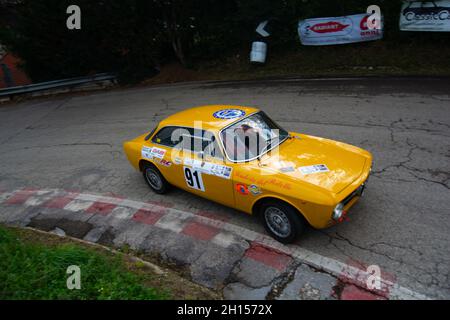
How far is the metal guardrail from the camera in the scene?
665 inches

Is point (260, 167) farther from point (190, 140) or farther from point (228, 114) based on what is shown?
point (190, 140)

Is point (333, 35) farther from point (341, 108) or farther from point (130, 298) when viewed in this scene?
point (130, 298)

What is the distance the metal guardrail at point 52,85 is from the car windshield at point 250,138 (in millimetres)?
14021

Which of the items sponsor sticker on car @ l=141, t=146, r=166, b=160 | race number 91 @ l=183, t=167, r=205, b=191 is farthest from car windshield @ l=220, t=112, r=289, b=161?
sponsor sticker on car @ l=141, t=146, r=166, b=160

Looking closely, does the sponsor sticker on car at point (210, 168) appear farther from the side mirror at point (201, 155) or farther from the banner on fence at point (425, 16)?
the banner on fence at point (425, 16)

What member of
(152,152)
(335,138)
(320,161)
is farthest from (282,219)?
(335,138)

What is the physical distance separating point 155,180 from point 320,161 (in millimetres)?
3131

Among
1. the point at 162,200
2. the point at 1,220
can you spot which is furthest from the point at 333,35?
the point at 1,220

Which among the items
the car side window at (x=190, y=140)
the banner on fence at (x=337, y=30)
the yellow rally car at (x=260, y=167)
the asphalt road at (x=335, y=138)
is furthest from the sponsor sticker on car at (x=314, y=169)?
the banner on fence at (x=337, y=30)

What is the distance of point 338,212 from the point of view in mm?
4188

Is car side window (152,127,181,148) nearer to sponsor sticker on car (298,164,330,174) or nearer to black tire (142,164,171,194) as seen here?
black tire (142,164,171,194)

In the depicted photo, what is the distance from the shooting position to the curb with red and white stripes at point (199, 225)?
409cm

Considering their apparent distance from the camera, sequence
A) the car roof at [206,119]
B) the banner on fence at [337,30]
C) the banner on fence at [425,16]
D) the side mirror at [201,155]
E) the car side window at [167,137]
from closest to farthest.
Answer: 1. the side mirror at [201,155]
2. the car roof at [206,119]
3. the car side window at [167,137]
4. the banner on fence at [425,16]
5. the banner on fence at [337,30]

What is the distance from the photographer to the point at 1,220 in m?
6.35
